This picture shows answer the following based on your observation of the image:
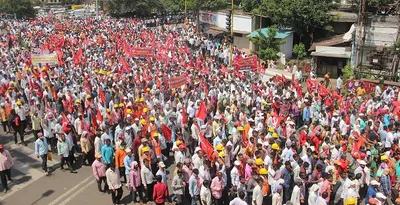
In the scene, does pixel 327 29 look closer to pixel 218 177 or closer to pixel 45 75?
pixel 45 75

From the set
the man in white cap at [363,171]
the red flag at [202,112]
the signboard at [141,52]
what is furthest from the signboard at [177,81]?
the man in white cap at [363,171]

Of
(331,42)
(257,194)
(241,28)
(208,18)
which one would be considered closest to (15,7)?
(208,18)

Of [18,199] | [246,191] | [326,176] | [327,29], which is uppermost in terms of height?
[327,29]

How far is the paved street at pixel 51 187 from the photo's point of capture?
9.37 m

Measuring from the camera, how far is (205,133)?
35.7 feet

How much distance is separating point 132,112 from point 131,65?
8228mm

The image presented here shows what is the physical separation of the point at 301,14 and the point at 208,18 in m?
11.4

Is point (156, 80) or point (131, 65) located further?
point (131, 65)

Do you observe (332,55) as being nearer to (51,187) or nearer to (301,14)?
(301,14)

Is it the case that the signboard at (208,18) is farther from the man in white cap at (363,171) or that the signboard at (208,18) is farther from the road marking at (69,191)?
the man in white cap at (363,171)

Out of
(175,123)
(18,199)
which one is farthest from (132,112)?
(18,199)

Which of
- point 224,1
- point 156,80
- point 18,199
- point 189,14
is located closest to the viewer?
point 18,199

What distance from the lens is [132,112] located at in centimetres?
1206

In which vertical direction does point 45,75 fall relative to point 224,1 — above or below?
below
